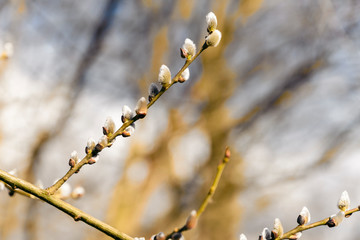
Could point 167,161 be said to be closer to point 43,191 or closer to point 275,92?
point 275,92

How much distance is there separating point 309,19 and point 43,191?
402 cm

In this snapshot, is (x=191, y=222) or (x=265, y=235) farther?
(x=265, y=235)

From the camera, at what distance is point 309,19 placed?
13.2 feet

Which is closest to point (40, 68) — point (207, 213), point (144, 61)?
point (144, 61)

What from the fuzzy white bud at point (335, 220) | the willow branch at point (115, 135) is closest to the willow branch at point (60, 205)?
the willow branch at point (115, 135)

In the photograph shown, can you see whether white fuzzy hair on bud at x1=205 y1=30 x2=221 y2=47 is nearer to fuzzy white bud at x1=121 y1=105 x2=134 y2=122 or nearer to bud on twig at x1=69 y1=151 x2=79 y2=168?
fuzzy white bud at x1=121 y1=105 x2=134 y2=122

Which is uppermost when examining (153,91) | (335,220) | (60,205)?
(153,91)

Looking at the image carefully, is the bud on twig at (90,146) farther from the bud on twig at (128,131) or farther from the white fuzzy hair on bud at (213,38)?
the white fuzzy hair on bud at (213,38)

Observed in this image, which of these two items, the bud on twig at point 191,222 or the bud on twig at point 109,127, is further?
the bud on twig at point 109,127

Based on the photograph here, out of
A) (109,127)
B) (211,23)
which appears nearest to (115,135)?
(109,127)

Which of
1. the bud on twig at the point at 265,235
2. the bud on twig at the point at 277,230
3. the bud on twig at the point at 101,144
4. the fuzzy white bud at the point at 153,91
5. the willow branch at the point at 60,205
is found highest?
the fuzzy white bud at the point at 153,91

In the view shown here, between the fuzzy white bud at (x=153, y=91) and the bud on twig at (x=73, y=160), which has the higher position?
the fuzzy white bud at (x=153, y=91)

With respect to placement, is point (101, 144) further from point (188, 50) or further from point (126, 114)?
point (188, 50)

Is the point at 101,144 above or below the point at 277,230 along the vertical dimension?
above
